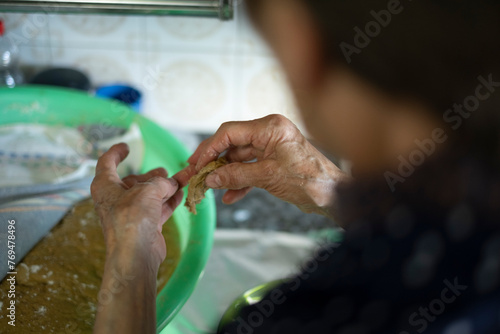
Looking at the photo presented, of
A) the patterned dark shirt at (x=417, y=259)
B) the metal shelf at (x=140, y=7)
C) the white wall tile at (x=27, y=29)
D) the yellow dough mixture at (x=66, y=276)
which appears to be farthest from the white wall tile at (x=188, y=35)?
the patterned dark shirt at (x=417, y=259)

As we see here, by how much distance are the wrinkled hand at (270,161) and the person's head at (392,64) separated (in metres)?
0.12

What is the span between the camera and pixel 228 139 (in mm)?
528

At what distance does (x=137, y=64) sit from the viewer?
1173 mm

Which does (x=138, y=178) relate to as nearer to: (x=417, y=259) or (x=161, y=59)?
(x=417, y=259)

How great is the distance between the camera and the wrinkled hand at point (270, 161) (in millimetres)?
530

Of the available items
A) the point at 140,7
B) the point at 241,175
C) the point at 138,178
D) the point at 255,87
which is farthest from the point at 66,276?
the point at 255,87

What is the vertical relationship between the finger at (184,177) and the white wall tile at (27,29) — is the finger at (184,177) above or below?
below

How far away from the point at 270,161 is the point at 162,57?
71 cm

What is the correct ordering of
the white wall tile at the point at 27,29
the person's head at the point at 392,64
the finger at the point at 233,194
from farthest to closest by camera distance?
1. the white wall tile at the point at 27,29
2. the finger at the point at 233,194
3. the person's head at the point at 392,64

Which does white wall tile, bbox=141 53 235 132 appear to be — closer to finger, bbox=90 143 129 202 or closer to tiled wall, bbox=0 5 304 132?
tiled wall, bbox=0 5 304 132

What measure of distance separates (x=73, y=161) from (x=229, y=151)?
12.7 inches

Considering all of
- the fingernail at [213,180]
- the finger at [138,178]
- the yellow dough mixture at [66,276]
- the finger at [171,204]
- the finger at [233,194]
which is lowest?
the yellow dough mixture at [66,276]

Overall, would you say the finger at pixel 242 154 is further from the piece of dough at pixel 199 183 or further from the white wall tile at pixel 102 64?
the white wall tile at pixel 102 64

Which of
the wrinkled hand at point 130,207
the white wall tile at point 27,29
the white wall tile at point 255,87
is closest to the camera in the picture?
the wrinkled hand at point 130,207
